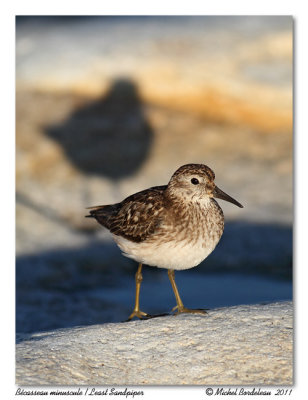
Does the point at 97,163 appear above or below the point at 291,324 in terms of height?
above

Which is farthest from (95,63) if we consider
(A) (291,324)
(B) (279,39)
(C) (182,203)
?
(A) (291,324)

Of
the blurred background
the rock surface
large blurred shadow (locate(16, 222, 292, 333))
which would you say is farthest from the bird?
the blurred background

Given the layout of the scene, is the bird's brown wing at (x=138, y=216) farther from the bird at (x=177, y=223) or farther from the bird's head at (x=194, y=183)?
the bird's head at (x=194, y=183)

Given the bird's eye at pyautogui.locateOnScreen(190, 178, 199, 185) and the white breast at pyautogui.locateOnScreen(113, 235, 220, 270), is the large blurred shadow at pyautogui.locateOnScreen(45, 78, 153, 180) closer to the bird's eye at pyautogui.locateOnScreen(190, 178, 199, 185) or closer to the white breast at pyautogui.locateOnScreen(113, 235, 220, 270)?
the bird's eye at pyautogui.locateOnScreen(190, 178, 199, 185)

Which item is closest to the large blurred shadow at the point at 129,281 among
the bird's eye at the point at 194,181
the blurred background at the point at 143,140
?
the blurred background at the point at 143,140

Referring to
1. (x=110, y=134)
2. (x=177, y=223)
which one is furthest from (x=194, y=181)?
(x=110, y=134)

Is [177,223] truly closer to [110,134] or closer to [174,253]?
[174,253]

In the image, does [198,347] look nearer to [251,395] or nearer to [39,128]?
[251,395]
